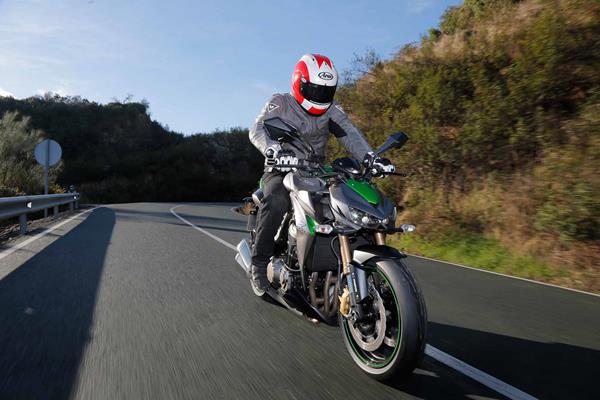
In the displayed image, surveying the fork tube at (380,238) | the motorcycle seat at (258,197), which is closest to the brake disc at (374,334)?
the fork tube at (380,238)

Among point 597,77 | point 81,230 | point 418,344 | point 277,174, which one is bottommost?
point 81,230

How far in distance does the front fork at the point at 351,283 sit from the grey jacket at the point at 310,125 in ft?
4.44

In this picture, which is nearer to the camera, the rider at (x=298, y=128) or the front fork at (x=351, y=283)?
the front fork at (x=351, y=283)

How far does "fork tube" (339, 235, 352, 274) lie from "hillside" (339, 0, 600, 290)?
14.8 ft

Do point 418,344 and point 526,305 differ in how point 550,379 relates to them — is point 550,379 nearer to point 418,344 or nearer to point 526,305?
point 418,344

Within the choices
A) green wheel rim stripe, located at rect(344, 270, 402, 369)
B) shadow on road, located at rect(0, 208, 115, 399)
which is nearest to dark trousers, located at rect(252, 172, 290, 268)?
green wheel rim stripe, located at rect(344, 270, 402, 369)

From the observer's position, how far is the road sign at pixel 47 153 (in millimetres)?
17578

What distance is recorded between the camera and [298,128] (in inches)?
166

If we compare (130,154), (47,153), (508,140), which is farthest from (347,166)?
(130,154)

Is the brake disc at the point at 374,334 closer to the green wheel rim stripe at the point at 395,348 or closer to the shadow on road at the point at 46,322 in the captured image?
the green wheel rim stripe at the point at 395,348

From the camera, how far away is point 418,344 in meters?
2.72

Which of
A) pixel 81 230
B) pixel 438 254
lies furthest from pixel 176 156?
pixel 438 254

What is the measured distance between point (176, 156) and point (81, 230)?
151 feet

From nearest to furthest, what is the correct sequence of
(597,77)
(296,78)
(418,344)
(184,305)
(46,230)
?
(418,344) → (296,78) → (184,305) → (597,77) → (46,230)
